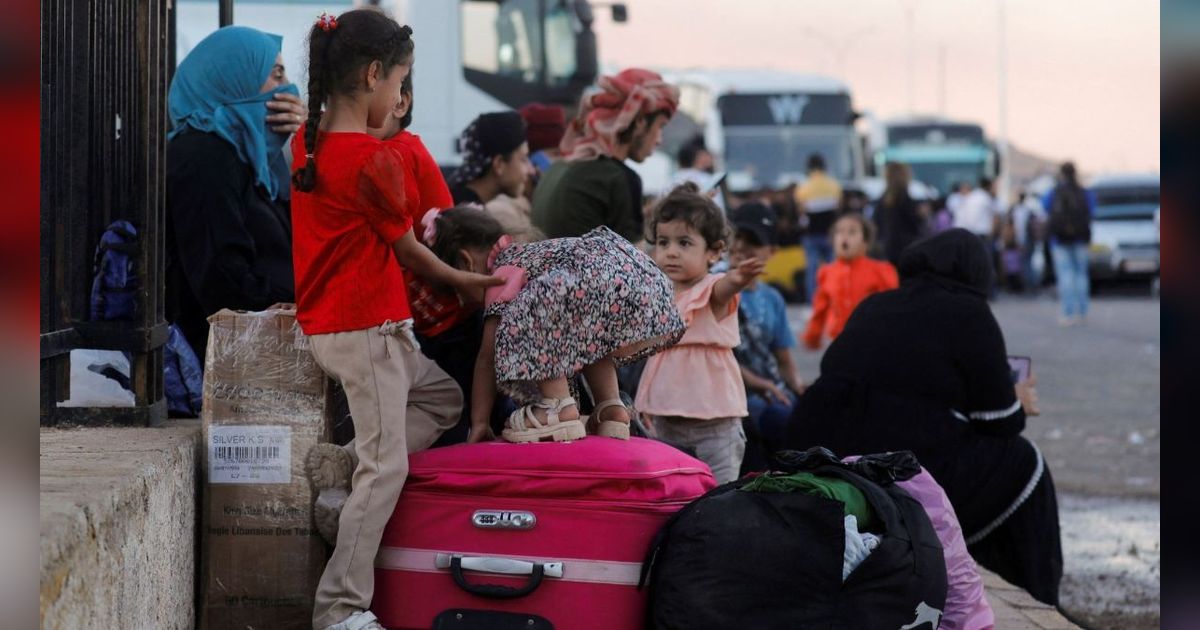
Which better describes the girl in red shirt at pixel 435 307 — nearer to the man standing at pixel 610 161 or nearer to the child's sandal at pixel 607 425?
the child's sandal at pixel 607 425

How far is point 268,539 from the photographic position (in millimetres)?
3910

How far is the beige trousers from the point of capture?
369 centimetres

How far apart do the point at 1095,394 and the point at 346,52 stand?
9573mm

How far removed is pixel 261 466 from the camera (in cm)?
390

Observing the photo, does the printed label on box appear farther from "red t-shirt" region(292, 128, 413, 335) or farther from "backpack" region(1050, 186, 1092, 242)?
"backpack" region(1050, 186, 1092, 242)

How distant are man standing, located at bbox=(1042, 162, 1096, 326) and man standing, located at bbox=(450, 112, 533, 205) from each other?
14019 mm

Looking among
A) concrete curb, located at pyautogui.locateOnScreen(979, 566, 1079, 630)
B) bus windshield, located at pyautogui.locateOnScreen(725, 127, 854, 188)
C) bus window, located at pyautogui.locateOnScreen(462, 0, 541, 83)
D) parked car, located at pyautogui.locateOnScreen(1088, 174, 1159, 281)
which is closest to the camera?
concrete curb, located at pyautogui.locateOnScreen(979, 566, 1079, 630)

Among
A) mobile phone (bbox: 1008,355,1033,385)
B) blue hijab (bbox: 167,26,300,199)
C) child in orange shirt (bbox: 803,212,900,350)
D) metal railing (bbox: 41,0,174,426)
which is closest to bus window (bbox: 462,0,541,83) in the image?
child in orange shirt (bbox: 803,212,900,350)

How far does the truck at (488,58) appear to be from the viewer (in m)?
12.2

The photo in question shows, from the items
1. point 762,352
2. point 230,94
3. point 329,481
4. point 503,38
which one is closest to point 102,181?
point 230,94

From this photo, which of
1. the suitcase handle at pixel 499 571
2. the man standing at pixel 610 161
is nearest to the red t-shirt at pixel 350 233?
the suitcase handle at pixel 499 571

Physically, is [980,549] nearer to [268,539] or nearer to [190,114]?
[268,539]

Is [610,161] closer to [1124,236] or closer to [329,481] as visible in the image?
[329,481]
